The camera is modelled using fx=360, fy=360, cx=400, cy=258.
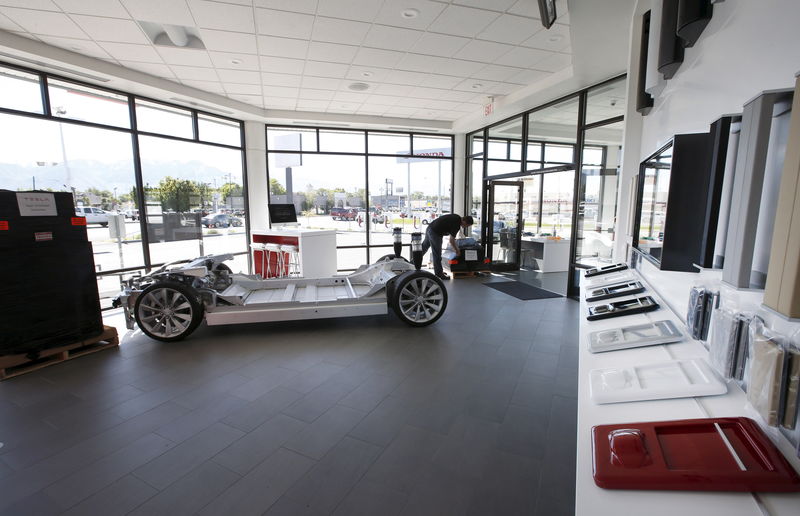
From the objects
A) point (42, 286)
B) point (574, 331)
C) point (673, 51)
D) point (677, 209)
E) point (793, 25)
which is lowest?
point (574, 331)

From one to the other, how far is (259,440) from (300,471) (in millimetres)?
425

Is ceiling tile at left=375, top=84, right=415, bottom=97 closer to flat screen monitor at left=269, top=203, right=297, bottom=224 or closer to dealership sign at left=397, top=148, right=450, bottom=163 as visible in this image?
dealership sign at left=397, top=148, right=450, bottom=163

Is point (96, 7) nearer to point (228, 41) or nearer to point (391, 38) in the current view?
point (228, 41)

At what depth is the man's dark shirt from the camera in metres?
6.93

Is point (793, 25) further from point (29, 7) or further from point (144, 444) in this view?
point (29, 7)

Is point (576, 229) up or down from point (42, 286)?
up

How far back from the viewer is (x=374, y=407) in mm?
2660

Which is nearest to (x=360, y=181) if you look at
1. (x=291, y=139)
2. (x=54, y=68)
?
(x=291, y=139)

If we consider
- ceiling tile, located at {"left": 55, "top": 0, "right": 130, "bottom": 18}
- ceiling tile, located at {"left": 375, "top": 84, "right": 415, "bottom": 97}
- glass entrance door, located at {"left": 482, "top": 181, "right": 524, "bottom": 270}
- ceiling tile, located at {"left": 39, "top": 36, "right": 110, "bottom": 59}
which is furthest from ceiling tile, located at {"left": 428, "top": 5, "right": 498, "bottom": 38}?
glass entrance door, located at {"left": 482, "top": 181, "right": 524, "bottom": 270}

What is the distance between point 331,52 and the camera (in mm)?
4520

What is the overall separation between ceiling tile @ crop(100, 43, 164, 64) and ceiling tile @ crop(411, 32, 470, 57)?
10.8ft

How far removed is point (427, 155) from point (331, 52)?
459 cm

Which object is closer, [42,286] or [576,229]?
[42,286]

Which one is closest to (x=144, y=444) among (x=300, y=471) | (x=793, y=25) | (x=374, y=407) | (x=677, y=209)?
(x=300, y=471)
